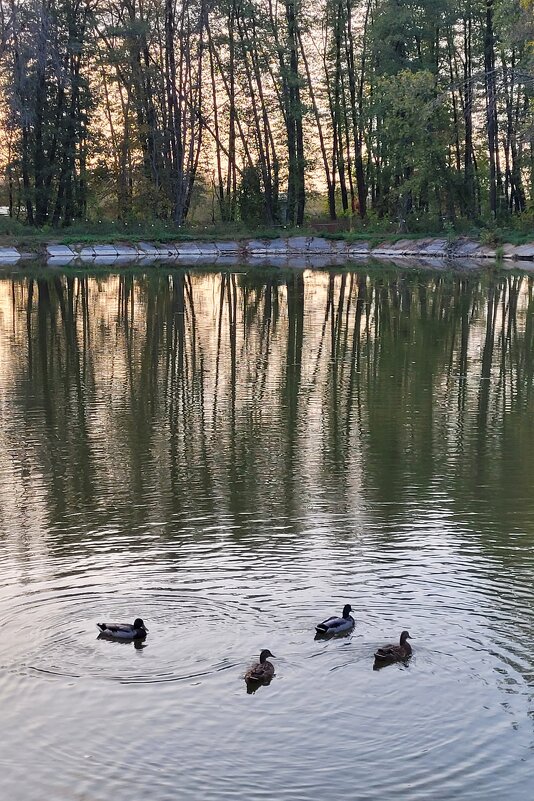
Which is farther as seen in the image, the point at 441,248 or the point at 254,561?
the point at 441,248

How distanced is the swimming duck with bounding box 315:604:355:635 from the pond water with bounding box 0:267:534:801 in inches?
3.4

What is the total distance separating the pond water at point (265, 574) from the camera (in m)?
6.72

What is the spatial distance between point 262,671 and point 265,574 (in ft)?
6.93

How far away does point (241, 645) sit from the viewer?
802cm

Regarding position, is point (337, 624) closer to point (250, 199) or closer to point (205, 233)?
point (205, 233)

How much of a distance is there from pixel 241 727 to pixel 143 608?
1.95m

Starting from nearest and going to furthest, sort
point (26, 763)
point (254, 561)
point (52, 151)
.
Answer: point (26, 763) → point (254, 561) → point (52, 151)

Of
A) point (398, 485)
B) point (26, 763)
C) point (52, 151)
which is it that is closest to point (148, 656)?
point (26, 763)

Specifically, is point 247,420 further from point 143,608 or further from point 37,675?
point 37,675

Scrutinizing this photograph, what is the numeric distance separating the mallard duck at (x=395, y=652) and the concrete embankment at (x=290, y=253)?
1775 inches

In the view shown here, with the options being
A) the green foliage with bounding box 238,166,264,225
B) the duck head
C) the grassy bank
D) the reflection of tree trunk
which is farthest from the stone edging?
the duck head

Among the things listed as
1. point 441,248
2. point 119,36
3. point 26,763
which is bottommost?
point 26,763

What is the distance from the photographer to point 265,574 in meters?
9.52

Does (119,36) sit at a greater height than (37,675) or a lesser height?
greater
